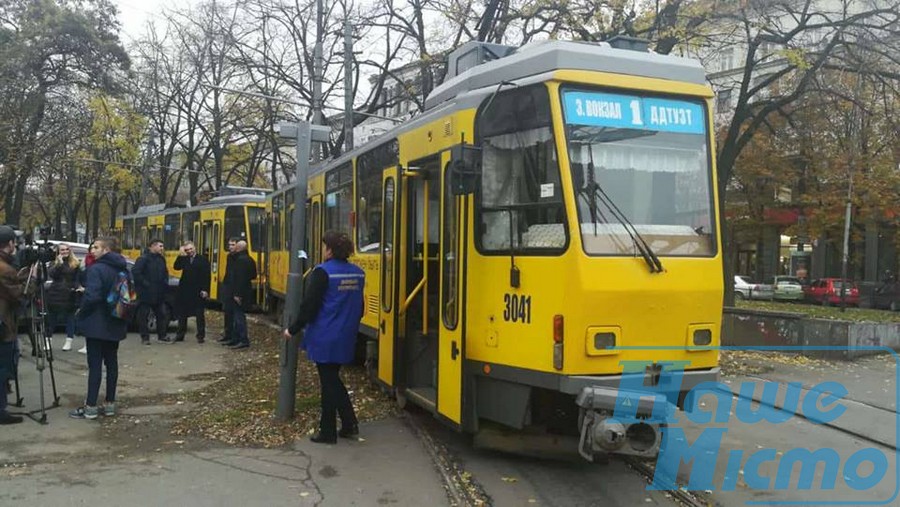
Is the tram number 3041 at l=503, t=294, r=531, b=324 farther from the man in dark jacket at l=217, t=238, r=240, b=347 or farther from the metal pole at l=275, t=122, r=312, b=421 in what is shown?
the man in dark jacket at l=217, t=238, r=240, b=347

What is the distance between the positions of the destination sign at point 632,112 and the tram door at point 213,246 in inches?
633

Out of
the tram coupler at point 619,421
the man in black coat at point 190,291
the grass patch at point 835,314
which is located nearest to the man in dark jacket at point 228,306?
the man in black coat at point 190,291

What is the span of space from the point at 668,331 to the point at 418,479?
7.32ft

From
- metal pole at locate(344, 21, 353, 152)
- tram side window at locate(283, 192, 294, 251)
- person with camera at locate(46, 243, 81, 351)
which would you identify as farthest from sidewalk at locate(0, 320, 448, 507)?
metal pole at locate(344, 21, 353, 152)

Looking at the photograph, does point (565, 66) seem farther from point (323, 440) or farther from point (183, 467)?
point (183, 467)

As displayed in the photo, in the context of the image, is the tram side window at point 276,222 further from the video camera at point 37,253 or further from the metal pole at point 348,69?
the video camera at point 37,253

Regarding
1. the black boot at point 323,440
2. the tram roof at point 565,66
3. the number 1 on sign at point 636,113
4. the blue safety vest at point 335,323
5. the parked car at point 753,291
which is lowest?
the parked car at point 753,291

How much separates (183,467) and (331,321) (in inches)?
65.5

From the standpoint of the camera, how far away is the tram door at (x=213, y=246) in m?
21.0

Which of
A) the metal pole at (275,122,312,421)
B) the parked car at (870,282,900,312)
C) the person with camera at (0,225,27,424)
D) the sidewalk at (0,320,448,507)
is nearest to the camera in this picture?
the sidewalk at (0,320,448,507)

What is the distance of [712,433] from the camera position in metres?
7.81

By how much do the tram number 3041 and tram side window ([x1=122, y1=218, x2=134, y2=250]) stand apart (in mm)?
30203

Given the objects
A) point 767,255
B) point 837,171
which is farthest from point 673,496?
point 767,255

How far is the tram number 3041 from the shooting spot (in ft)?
19.1
